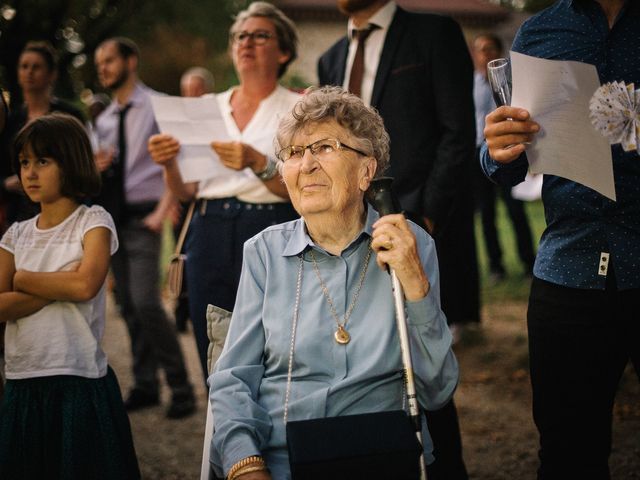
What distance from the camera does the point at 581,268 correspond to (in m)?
2.56

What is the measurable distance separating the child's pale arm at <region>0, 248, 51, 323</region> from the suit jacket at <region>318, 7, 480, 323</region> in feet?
6.01

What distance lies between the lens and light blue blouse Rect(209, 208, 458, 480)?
246 cm

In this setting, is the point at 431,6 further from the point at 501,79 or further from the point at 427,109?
the point at 501,79

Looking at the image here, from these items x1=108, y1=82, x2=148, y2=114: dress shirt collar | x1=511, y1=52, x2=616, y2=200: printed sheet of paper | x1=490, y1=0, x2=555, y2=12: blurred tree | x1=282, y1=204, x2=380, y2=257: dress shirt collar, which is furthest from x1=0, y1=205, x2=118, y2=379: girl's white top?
x1=490, y1=0, x2=555, y2=12: blurred tree

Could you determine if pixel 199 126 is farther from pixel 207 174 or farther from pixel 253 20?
pixel 253 20

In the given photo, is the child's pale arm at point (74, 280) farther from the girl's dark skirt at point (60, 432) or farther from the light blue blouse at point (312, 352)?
the light blue blouse at point (312, 352)

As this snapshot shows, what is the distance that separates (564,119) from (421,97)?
59.2 inches

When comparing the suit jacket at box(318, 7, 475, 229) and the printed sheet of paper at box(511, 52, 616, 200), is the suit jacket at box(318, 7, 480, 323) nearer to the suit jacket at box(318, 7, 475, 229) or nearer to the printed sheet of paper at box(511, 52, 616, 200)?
the suit jacket at box(318, 7, 475, 229)

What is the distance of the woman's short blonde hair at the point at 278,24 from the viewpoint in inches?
166

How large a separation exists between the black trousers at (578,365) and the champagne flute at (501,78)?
2.38 ft

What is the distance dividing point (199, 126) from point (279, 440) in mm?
1956

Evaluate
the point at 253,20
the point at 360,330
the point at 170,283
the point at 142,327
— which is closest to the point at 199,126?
the point at 253,20

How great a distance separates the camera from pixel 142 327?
18.1 ft

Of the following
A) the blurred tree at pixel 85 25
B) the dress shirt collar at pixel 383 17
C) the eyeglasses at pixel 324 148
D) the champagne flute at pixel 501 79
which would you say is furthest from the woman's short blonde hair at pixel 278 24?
the blurred tree at pixel 85 25
